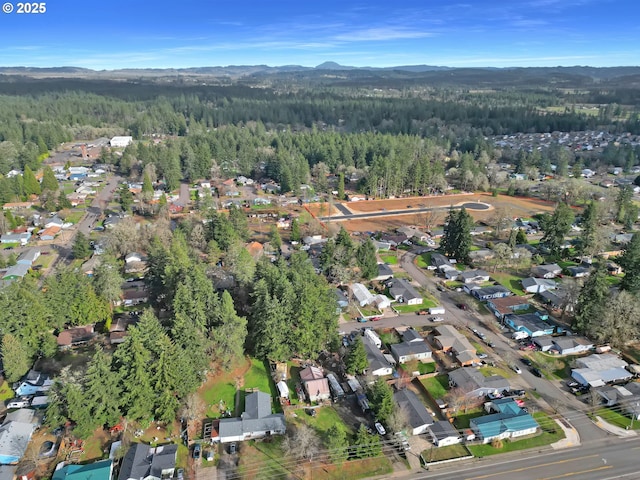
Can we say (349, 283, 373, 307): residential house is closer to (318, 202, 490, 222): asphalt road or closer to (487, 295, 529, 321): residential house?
(487, 295, 529, 321): residential house

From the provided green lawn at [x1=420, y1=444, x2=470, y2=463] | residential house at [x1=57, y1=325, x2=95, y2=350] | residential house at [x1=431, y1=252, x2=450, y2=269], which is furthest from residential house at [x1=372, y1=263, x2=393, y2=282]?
residential house at [x1=57, y1=325, x2=95, y2=350]

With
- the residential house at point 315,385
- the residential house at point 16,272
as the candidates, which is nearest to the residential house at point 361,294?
the residential house at point 315,385

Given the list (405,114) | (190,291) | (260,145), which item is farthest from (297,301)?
(405,114)

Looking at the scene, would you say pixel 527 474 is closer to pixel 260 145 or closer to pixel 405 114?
pixel 260 145

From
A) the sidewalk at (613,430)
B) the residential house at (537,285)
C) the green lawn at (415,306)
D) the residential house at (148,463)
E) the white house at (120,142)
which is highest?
the white house at (120,142)

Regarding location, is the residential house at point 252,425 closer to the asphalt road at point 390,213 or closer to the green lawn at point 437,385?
the green lawn at point 437,385

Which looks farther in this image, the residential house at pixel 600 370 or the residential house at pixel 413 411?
the residential house at pixel 600 370

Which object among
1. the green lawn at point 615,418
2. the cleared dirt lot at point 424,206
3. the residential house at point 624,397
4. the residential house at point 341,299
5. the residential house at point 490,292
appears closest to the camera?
the green lawn at point 615,418

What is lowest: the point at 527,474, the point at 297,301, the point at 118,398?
the point at 527,474
